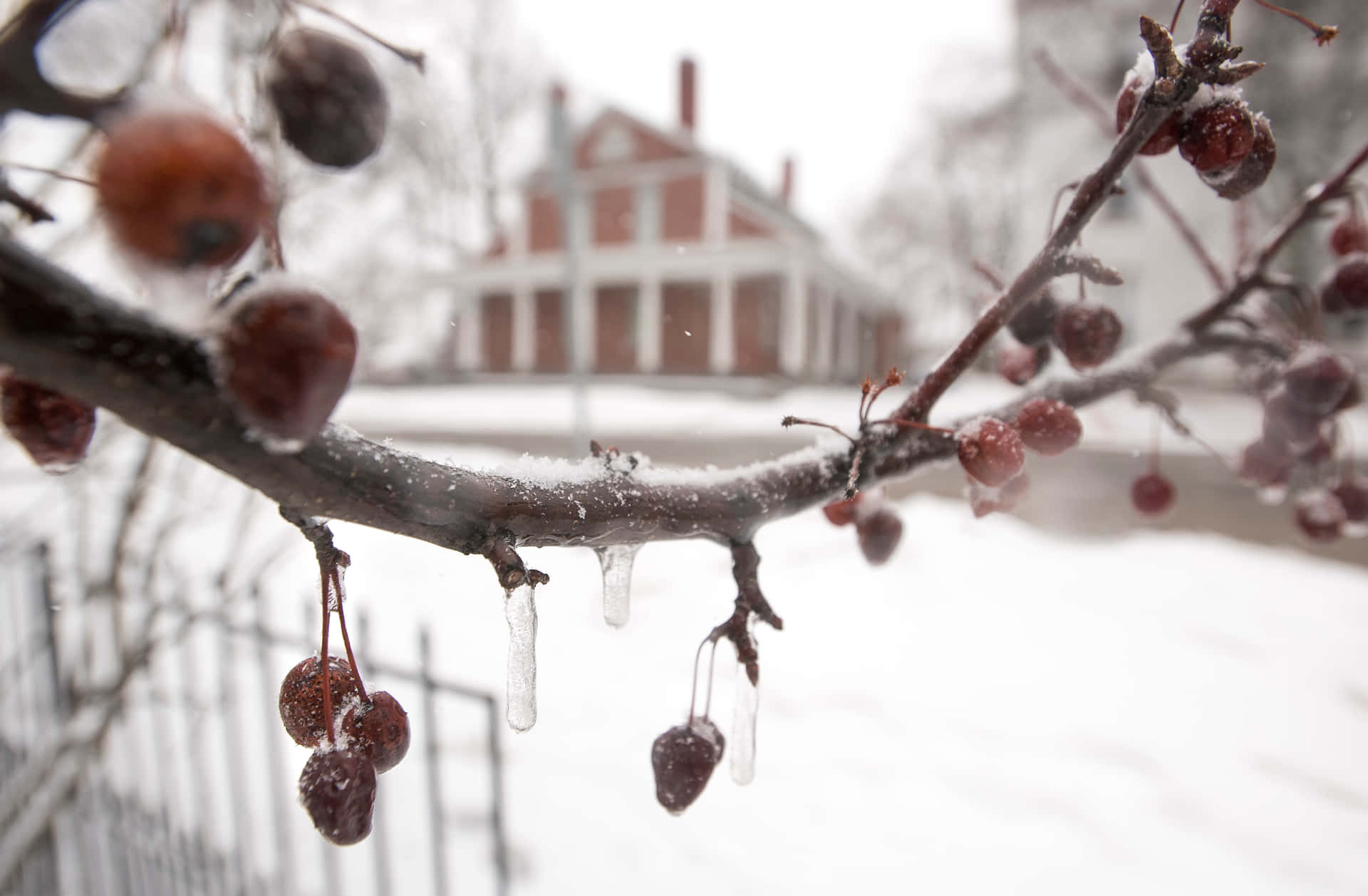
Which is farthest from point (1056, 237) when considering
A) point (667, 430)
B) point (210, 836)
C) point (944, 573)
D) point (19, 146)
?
point (667, 430)

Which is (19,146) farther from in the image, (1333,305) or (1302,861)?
(1302,861)

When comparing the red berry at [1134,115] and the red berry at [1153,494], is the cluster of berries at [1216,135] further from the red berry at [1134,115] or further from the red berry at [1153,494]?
the red berry at [1153,494]

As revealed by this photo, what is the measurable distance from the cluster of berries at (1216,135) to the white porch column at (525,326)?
18261mm

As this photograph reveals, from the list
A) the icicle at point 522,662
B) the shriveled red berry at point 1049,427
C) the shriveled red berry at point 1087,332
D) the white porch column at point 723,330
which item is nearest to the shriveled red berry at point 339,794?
the icicle at point 522,662

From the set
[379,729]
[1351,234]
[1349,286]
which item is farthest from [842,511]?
[1351,234]

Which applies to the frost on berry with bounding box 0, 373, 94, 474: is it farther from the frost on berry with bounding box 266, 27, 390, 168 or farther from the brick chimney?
the brick chimney

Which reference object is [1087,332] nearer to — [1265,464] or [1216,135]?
[1216,135]

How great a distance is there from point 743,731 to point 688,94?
19188 mm

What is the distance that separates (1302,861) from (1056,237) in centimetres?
284

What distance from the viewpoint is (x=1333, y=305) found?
3.34 feet

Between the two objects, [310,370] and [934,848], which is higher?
[310,370]

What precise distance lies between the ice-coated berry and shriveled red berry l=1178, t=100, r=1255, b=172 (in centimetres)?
69

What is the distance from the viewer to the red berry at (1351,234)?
109cm

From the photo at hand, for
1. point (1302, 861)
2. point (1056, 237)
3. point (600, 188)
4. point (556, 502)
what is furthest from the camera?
point (600, 188)
